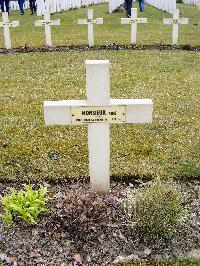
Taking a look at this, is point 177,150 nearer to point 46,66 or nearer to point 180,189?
point 180,189

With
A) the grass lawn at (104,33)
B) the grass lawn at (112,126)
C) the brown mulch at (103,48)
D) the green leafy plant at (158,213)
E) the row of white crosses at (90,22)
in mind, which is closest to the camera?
the green leafy plant at (158,213)

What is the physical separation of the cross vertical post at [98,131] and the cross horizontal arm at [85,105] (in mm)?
130

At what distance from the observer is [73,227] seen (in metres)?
3.89

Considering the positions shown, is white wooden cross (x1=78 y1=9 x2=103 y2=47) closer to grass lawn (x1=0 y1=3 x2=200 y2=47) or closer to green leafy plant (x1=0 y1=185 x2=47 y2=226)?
grass lawn (x1=0 y1=3 x2=200 y2=47)

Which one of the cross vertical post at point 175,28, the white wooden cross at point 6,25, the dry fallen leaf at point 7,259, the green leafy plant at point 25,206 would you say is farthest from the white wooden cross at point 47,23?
the dry fallen leaf at point 7,259

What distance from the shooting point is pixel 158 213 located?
148 inches

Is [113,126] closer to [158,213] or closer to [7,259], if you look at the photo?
[158,213]

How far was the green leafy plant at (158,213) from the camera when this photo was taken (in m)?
3.78

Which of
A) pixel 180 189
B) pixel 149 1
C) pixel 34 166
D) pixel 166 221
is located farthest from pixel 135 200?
pixel 149 1

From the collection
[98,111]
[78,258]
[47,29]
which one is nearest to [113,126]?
[98,111]

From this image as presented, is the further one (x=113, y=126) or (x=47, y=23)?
(x=47, y=23)

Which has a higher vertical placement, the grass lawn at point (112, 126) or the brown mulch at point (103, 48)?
the brown mulch at point (103, 48)

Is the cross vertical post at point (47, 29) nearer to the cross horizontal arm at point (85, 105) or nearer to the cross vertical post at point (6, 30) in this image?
the cross vertical post at point (6, 30)

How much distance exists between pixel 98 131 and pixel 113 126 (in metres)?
2.39
